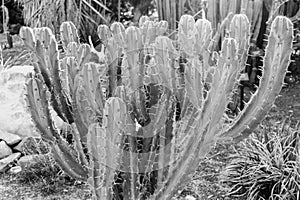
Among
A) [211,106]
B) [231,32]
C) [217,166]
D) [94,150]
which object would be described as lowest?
[217,166]

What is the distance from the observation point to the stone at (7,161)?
361 centimetres

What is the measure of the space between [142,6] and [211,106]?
5.89m

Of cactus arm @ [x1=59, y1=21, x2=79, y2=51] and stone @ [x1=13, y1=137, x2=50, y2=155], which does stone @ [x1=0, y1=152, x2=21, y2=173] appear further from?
cactus arm @ [x1=59, y1=21, x2=79, y2=51]

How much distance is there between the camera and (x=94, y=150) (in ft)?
6.87

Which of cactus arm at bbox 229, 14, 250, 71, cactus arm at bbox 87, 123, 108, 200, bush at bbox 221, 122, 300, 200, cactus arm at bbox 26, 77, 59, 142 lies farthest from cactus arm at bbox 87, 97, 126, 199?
bush at bbox 221, 122, 300, 200

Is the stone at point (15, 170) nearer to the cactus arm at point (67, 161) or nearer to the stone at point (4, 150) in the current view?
the stone at point (4, 150)

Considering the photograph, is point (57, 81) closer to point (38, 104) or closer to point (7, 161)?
point (38, 104)

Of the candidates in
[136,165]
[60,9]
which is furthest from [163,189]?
[60,9]

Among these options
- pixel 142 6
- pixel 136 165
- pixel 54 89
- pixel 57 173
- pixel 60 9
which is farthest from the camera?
pixel 142 6

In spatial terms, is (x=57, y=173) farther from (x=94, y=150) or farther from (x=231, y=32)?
(x=231, y=32)

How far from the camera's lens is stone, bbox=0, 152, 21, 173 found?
361 cm

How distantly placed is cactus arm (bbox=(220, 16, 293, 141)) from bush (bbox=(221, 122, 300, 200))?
2.02 ft

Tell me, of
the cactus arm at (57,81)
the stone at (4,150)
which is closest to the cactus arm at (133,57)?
the cactus arm at (57,81)

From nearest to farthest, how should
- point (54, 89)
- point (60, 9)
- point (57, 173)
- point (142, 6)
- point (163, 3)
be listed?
1. point (54, 89)
2. point (57, 173)
3. point (163, 3)
4. point (60, 9)
5. point (142, 6)
